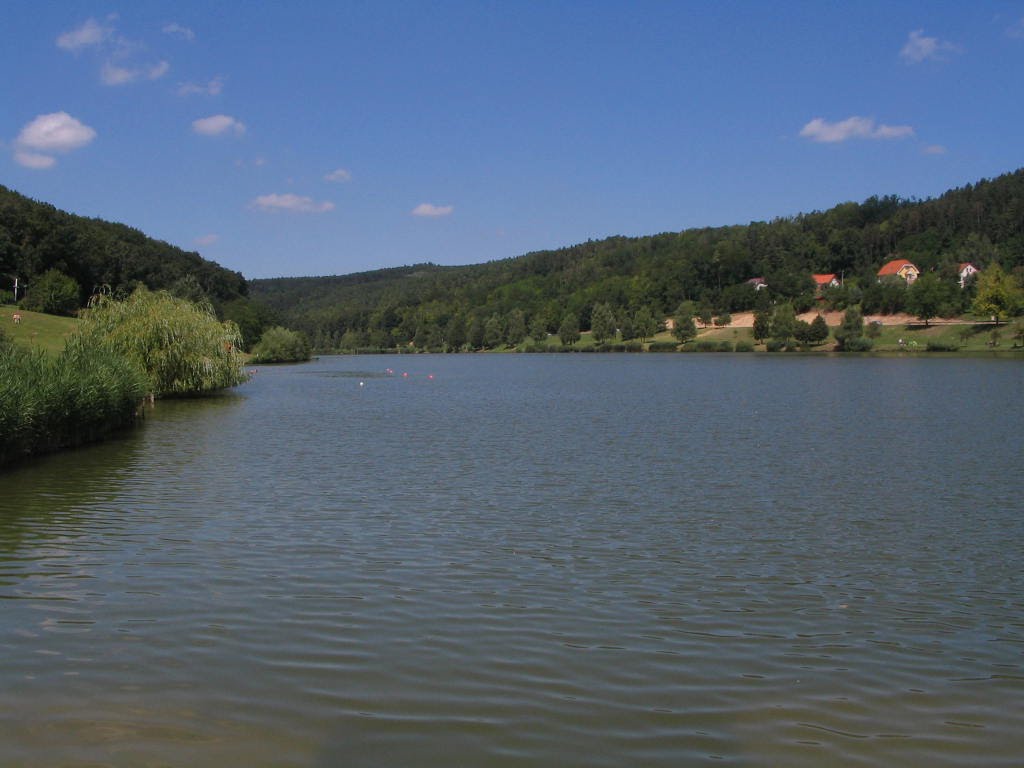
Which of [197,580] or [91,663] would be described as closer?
[91,663]

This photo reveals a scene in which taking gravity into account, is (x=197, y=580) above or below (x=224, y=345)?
below

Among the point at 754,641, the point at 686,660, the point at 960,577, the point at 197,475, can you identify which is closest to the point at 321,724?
the point at 686,660

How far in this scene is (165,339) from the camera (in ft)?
160

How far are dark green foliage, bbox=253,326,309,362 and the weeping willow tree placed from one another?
63935mm

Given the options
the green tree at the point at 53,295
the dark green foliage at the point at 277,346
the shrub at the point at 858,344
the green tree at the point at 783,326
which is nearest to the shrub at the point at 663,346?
the green tree at the point at 783,326

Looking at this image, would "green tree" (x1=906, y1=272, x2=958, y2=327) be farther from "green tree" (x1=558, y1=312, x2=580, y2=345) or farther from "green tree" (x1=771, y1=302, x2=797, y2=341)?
"green tree" (x1=558, y1=312, x2=580, y2=345)

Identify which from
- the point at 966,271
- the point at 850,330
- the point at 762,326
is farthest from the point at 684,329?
the point at 966,271

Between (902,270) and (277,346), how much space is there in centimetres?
13617

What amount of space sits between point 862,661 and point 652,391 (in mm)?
47169

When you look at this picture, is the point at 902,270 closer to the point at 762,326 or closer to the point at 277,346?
the point at 762,326

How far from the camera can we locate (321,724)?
7.56m

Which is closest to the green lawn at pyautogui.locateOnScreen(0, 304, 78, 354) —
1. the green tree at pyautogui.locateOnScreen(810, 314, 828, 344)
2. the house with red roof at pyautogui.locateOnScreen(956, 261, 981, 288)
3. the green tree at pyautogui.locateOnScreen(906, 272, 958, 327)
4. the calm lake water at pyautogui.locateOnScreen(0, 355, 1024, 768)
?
the calm lake water at pyautogui.locateOnScreen(0, 355, 1024, 768)

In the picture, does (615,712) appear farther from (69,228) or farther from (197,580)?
(69,228)

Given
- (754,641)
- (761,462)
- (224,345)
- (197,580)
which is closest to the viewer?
(754,641)
